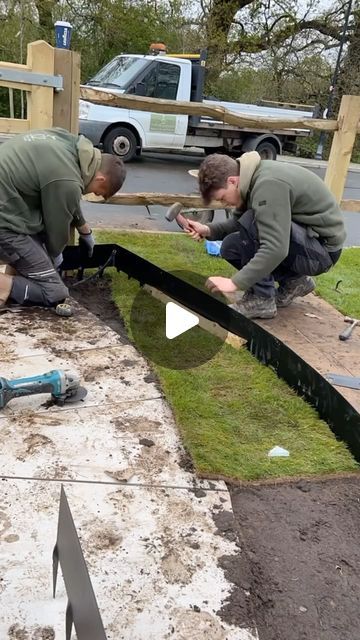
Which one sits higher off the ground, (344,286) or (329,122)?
(329,122)

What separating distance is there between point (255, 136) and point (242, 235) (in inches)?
399

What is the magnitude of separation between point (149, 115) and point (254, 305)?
869 cm

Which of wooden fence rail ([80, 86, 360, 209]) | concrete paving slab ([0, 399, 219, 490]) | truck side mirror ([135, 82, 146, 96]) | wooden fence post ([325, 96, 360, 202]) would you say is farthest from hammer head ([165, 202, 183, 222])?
truck side mirror ([135, 82, 146, 96])

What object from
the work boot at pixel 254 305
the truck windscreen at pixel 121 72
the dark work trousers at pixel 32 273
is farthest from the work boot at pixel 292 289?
the truck windscreen at pixel 121 72

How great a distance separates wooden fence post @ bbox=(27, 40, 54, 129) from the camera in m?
3.69

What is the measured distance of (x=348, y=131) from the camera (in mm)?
5051

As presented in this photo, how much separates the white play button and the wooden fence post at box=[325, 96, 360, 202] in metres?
2.43

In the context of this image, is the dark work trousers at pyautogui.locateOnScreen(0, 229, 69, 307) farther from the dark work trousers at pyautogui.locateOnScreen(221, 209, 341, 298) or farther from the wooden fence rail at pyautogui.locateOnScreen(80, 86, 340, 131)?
the wooden fence rail at pyautogui.locateOnScreen(80, 86, 340, 131)

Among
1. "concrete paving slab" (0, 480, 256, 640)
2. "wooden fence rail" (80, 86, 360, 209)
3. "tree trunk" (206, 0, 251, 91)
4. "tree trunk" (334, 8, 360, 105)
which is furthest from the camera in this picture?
"tree trunk" (334, 8, 360, 105)

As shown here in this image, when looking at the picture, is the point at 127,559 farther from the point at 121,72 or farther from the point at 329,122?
the point at 121,72

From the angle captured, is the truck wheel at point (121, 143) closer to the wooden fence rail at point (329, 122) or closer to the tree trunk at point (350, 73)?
the wooden fence rail at point (329, 122)

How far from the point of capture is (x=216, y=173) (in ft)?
10.3

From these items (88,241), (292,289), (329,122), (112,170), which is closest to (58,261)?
(88,241)

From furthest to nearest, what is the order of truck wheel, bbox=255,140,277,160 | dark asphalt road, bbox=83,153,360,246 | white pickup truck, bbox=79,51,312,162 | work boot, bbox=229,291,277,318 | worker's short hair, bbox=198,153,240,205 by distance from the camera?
truck wheel, bbox=255,140,277,160 < white pickup truck, bbox=79,51,312,162 < dark asphalt road, bbox=83,153,360,246 < work boot, bbox=229,291,277,318 < worker's short hair, bbox=198,153,240,205
